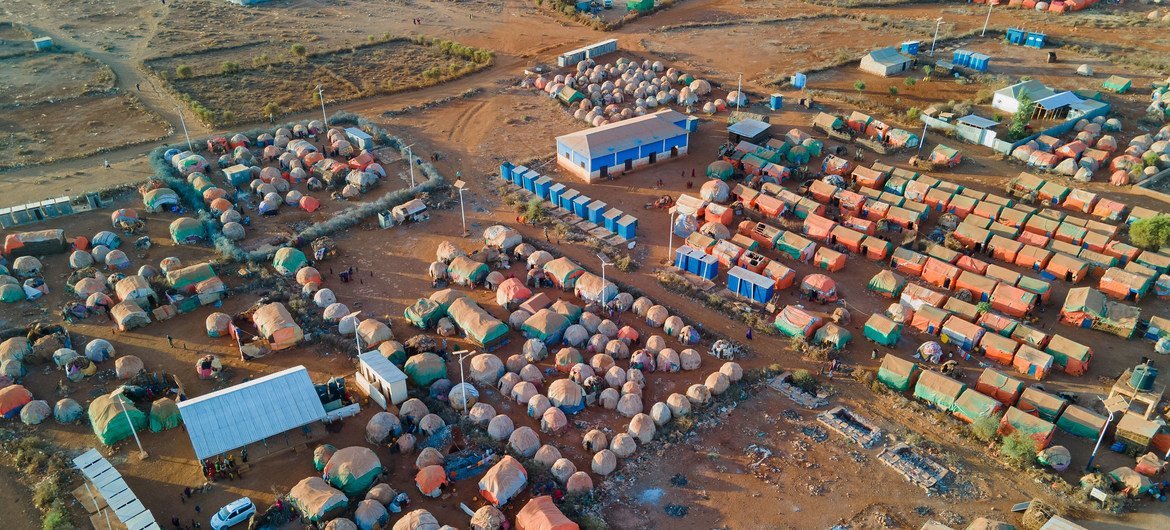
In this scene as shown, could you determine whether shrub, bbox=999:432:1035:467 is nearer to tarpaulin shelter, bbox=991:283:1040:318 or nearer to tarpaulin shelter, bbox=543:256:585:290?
tarpaulin shelter, bbox=991:283:1040:318

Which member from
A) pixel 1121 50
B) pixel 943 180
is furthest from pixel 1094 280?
pixel 1121 50

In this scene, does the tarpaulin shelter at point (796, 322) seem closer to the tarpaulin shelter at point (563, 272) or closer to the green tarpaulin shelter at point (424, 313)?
the tarpaulin shelter at point (563, 272)

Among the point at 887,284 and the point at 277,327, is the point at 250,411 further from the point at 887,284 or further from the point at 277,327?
the point at 887,284

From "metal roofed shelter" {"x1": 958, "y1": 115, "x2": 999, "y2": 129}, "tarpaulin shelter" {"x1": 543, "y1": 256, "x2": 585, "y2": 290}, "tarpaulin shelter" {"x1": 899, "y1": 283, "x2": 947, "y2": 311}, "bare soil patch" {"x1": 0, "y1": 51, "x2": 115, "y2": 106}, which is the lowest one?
"tarpaulin shelter" {"x1": 899, "y1": 283, "x2": 947, "y2": 311}

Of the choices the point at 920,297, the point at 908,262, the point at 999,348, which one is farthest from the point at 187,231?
the point at 999,348

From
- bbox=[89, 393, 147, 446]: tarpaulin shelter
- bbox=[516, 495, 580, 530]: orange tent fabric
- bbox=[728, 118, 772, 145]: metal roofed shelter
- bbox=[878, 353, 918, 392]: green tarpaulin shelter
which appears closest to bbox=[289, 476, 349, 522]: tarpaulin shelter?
bbox=[516, 495, 580, 530]: orange tent fabric

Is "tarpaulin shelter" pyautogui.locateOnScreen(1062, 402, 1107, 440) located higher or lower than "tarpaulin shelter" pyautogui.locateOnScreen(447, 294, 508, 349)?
lower

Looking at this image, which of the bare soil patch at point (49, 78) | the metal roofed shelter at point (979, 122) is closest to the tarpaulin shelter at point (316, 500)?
the metal roofed shelter at point (979, 122)
